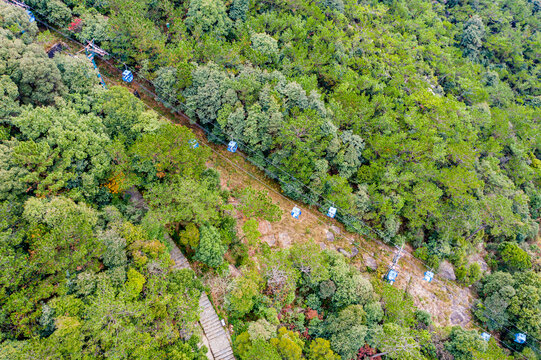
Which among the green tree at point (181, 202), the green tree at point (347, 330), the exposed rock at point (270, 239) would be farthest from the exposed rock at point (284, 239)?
the green tree at point (181, 202)

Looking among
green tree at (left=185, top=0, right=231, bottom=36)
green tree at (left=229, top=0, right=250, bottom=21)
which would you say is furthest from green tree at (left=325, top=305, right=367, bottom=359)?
green tree at (left=229, top=0, right=250, bottom=21)

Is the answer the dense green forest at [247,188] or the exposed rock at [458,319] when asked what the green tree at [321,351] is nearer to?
the dense green forest at [247,188]

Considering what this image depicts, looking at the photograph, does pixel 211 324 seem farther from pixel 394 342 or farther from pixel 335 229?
pixel 335 229

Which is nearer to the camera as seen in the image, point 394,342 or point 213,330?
point 213,330

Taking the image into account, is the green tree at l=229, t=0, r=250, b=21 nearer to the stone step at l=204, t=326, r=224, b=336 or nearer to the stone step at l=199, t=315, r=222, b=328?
the stone step at l=199, t=315, r=222, b=328

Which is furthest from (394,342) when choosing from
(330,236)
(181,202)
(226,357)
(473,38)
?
(473,38)
